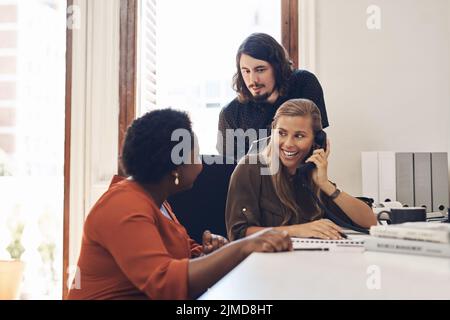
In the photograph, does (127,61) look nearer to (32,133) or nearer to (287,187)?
(32,133)

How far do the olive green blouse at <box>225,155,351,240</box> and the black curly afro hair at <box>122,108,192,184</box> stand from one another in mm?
393

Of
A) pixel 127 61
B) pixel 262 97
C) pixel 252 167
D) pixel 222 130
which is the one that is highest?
pixel 127 61

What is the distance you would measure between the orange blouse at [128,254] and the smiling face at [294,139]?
1.82 feet

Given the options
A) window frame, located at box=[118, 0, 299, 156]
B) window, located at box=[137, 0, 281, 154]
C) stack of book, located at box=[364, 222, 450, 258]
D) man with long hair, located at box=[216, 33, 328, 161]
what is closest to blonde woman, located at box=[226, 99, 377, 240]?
stack of book, located at box=[364, 222, 450, 258]

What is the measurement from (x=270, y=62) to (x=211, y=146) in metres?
0.88

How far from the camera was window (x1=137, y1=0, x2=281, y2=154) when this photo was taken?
2.95 meters

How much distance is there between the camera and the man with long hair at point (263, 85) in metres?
2.20

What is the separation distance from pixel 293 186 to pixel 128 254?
744 mm

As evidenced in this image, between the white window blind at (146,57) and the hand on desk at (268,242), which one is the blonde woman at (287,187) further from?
the white window blind at (146,57)

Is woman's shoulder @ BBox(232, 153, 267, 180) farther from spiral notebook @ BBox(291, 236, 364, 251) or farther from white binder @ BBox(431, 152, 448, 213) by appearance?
white binder @ BBox(431, 152, 448, 213)

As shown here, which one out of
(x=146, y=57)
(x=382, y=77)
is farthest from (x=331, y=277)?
(x=146, y=57)

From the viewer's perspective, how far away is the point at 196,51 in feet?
9.81

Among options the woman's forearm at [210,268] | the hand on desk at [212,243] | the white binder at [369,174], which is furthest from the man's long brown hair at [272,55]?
the woman's forearm at [210,268]
